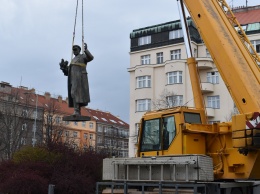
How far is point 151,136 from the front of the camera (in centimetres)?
1209

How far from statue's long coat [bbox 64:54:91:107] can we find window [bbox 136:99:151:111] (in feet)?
114

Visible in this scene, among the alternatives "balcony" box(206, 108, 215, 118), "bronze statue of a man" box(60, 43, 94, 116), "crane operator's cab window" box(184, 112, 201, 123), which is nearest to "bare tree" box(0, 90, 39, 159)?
"balcony" box(206, 108, 215, 118)

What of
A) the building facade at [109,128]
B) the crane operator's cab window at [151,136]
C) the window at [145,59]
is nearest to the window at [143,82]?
the window at [145,59]

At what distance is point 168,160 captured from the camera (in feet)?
34.5

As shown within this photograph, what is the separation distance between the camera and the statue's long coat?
1130 cm

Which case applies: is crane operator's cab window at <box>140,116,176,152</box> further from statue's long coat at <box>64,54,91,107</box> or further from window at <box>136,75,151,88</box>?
window at <box>136,75,151,88</box>

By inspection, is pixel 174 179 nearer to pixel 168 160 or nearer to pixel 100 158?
pixel 168 160

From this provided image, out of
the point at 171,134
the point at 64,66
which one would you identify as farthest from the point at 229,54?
the point at 64,66

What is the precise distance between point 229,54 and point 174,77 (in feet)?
112

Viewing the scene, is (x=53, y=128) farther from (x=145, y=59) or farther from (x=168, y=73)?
(x=168, y=73)

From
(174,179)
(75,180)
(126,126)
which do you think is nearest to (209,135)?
(174,179)

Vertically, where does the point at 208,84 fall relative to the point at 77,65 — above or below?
above

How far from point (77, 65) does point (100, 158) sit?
14.8 meters

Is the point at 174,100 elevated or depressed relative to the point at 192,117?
elevated
